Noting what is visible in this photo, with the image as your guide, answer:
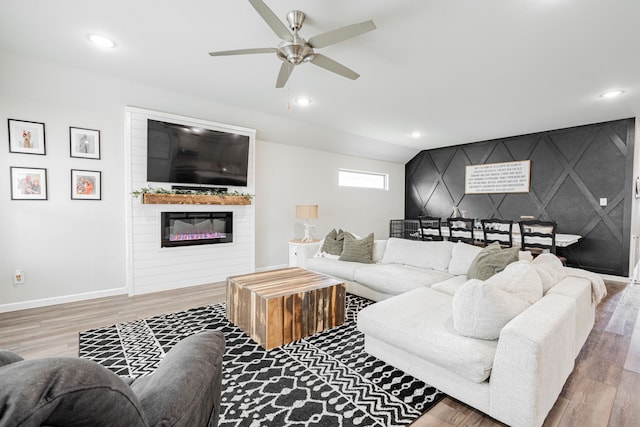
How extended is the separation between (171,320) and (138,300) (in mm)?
997

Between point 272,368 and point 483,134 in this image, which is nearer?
point 272,368

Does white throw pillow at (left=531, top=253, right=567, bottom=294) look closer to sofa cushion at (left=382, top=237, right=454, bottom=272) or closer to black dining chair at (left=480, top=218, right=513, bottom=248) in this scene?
sofa cushion at (left=382, top=237, right=454, bottom=272)

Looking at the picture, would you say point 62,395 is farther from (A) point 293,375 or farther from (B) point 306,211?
(B) point 306,211

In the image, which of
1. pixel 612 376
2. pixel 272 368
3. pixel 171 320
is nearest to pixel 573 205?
pixel 612 376

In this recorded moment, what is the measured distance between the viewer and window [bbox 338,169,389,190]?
6.85 m

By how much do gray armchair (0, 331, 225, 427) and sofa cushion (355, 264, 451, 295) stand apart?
2650mm

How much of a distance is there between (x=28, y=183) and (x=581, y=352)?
19.2 ft

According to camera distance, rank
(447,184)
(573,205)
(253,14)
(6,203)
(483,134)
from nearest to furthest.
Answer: (253,14) → (6,203) → (573,205) → (483,134) → (447,184)

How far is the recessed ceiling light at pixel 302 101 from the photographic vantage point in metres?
4.12

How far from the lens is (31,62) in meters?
3.13

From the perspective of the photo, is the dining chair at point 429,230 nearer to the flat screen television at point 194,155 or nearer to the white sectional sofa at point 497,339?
the white sectional sofa at point 497,339

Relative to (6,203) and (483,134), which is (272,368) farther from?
(483,134)

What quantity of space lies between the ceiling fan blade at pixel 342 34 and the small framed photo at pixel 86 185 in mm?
3307

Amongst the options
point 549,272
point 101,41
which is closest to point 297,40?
point 101,41
